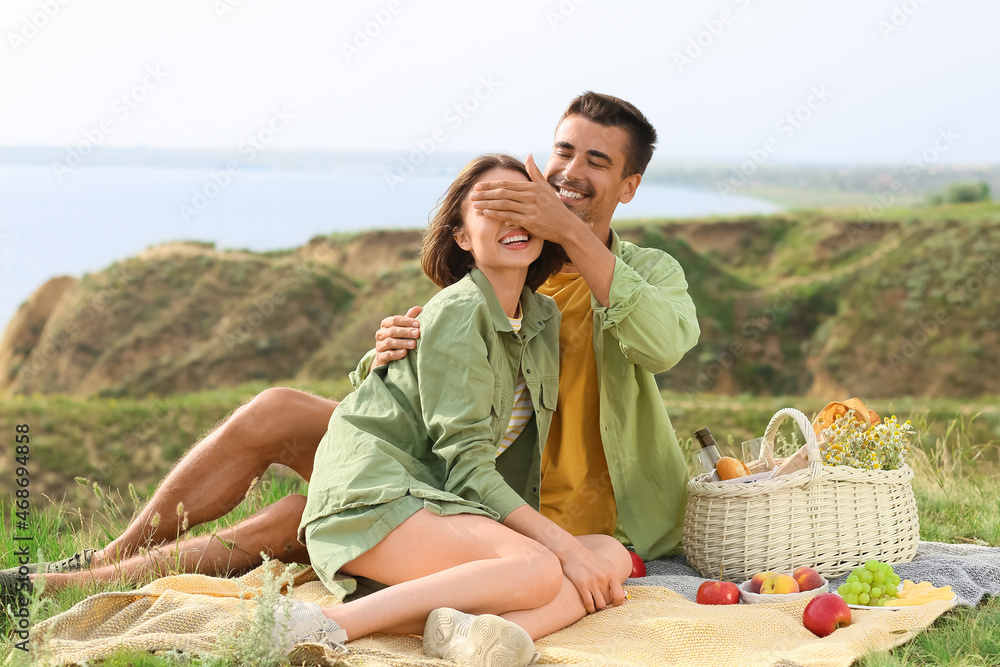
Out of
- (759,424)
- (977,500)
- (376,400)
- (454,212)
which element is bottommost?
(759,424)

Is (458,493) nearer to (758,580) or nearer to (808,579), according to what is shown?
(758,580)

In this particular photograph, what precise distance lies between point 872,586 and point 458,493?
4.84ft

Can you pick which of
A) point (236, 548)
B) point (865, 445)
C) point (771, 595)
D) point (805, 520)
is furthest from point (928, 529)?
point (236, 548)

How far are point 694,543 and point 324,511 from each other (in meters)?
1.59

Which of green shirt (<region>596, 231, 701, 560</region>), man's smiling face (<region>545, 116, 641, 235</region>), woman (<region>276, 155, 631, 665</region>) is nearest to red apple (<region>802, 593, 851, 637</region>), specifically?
woman (<region>276, 155, 631, 665</region>)

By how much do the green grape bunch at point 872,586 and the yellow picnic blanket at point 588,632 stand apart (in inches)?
2.3

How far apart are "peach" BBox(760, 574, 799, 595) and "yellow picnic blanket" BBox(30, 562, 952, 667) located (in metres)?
0.14

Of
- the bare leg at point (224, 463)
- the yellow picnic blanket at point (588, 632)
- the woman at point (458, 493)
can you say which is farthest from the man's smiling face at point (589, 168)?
the yellow picnic blanket at point (588, 632)

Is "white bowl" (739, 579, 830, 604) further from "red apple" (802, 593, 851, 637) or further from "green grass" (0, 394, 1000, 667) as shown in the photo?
"green grass" (0, 394, 1000, 667)

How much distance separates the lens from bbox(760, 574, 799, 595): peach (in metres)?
3.21

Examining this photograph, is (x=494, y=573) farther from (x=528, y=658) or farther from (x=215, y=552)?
(x=215, y=552)

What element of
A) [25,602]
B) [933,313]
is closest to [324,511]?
[25,602]

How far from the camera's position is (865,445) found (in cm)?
354

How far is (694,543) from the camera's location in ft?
11.8
